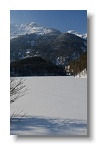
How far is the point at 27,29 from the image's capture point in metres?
2.40

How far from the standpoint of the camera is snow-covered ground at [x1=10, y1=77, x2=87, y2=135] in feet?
7.79

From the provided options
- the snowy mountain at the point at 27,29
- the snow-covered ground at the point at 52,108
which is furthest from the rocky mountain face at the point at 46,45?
the snow-covered ground at the point at 52,108

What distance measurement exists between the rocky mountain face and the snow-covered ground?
0.21 meters

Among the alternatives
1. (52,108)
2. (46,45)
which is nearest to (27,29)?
(46,45)

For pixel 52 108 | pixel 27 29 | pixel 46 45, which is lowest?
pixel 52 108

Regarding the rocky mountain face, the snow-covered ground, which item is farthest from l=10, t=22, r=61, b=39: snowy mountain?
the snow-covered ground

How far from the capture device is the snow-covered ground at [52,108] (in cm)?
238

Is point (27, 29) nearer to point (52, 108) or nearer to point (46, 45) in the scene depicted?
point (46, 45)

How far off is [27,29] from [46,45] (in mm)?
233

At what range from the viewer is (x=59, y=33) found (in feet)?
7.94

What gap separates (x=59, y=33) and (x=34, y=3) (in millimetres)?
370

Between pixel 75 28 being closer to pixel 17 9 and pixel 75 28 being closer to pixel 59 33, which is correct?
pixel 59 33

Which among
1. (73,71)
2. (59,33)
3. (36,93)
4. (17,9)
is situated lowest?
(36,93)
